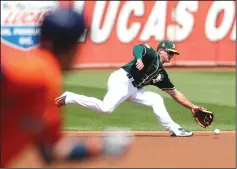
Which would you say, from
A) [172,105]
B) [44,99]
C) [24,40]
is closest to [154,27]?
[24,40]

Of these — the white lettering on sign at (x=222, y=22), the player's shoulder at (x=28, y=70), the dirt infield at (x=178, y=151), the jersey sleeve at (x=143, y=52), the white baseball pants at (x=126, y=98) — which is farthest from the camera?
the white lettering on sign at (x=222, y=22)

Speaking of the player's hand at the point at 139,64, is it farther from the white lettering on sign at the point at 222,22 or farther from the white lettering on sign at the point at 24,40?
the white lettering on sign at the point at 222,22

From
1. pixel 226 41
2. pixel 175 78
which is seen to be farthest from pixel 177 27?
pixel 175 78

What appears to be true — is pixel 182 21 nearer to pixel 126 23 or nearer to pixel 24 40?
pixel 126 23

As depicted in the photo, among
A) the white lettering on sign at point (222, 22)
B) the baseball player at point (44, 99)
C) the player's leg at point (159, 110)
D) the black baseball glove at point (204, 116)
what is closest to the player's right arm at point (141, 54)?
the player's leg at point (159, 110)

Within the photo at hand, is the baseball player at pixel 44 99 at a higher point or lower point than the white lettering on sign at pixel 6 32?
higher

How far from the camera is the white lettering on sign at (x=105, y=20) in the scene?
22.3 metres

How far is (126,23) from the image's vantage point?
22422 mm

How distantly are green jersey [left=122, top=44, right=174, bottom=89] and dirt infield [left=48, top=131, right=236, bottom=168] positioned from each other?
767 millimetres

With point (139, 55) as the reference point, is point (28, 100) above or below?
above

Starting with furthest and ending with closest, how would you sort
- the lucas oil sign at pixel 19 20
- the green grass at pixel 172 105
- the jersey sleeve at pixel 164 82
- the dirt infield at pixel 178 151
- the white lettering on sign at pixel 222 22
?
the white lettering on sign at pixel 222 22, the lucas oil sign at pixel 19 20, the green grass at pixel 172 105, the jersey sleeve at pixel 164 82, the dirt infield at pixel 178 151

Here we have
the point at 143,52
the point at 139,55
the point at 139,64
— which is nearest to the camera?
the point at 139,64

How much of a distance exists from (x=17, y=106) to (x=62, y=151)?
14.2 inches

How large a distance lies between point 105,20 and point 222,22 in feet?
12.6
